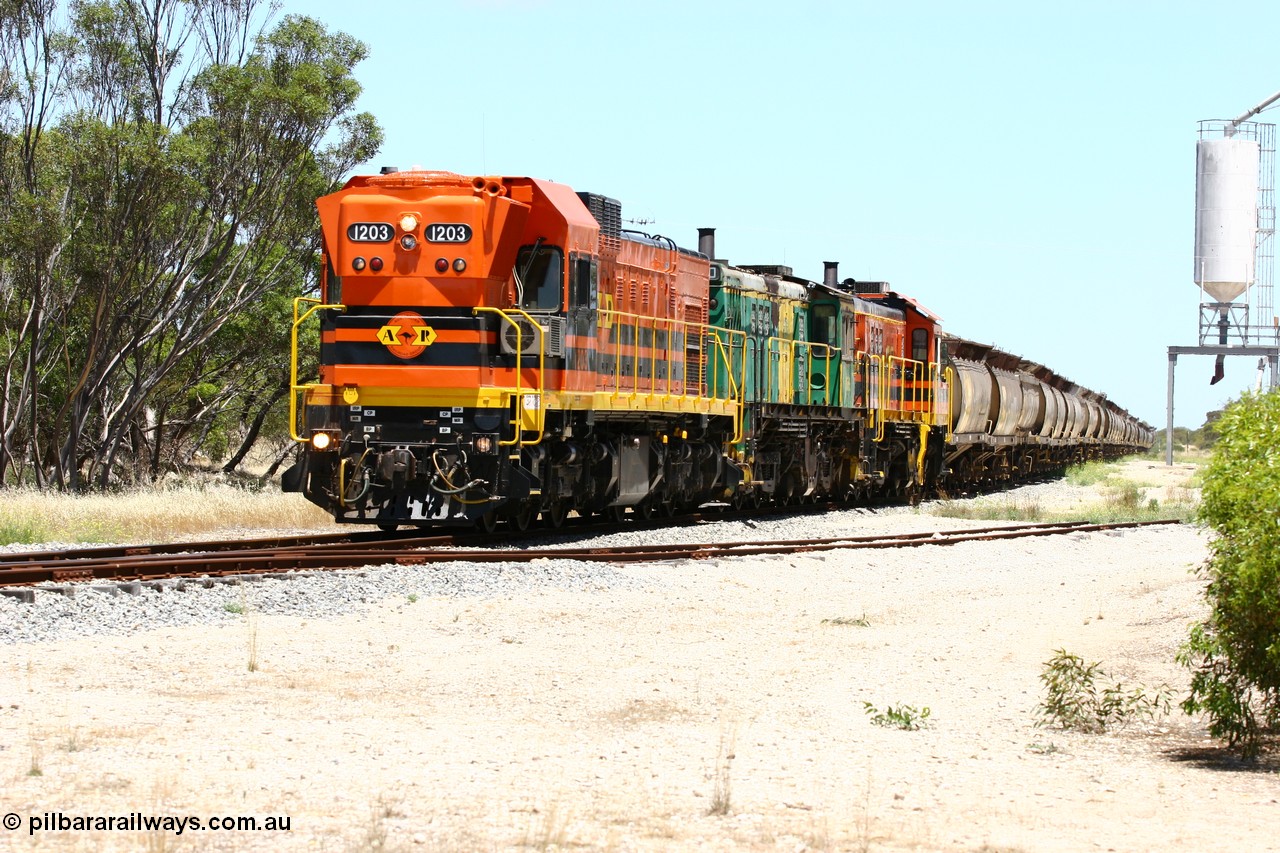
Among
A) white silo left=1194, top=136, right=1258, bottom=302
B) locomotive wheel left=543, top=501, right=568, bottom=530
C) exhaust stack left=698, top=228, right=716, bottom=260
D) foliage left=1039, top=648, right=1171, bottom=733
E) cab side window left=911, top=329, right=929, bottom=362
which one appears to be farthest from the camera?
white silo left=1194, top=136, right=1258, bottom=302

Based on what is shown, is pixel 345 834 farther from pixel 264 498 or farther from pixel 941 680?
pixel 264 498

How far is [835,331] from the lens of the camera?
29.0 m

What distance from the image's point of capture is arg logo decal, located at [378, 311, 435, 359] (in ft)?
58.1

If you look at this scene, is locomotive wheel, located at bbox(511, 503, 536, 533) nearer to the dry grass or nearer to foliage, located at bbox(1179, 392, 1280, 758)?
the dry grass

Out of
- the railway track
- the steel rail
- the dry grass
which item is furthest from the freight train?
the dry grass

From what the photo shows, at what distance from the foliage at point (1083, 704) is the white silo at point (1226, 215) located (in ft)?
208

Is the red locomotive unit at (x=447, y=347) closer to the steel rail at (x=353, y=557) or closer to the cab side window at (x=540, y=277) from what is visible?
the cab side window at (x=540, y=277)

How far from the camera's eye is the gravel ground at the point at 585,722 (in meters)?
6.74

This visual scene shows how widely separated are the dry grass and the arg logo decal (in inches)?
159

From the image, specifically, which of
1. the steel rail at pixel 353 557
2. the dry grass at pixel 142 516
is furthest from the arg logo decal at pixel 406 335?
the dry grass at pixel 142 516

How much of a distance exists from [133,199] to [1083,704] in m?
23.9

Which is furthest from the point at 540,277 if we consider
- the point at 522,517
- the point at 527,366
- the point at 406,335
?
the point at 522,517

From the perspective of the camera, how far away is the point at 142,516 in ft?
70.0

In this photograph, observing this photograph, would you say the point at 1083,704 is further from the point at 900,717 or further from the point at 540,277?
the point at 540,277
